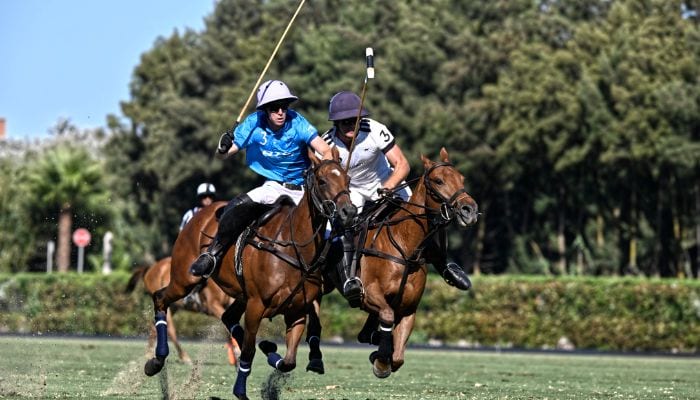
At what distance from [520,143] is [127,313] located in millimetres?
14033

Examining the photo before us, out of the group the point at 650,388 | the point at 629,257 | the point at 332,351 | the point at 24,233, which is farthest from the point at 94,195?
the point at 650,388

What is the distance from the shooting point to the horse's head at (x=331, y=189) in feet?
36.8

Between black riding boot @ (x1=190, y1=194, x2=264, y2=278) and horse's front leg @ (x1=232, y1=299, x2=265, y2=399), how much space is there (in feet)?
2.44

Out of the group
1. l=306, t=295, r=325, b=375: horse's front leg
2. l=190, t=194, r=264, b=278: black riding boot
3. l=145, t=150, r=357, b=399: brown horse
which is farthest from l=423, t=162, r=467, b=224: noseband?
l=190, t=194, r=264, b=278: black riding boot

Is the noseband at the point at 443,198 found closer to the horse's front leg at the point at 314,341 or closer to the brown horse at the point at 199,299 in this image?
the horse's front leg at the point at 314,341

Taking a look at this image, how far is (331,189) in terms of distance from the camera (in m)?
11.5

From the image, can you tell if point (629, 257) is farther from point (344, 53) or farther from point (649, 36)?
point (344, 53)

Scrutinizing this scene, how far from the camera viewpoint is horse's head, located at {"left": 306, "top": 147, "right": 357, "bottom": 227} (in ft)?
36.8

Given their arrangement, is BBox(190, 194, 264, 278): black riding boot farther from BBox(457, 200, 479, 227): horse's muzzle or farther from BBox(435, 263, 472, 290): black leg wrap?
BBox(435, 263, 472, 290): black leg wrap

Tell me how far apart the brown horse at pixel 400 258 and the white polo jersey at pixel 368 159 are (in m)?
0.59

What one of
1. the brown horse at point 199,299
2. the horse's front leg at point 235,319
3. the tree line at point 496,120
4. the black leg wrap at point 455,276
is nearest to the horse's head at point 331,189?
the horse's front leg at point 235,319

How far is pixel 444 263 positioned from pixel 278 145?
218 centimetres

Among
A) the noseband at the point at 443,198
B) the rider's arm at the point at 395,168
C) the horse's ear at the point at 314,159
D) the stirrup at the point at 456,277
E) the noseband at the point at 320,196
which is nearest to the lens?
the noseband at the point at 320,196

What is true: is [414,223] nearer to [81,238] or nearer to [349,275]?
[349,275]
